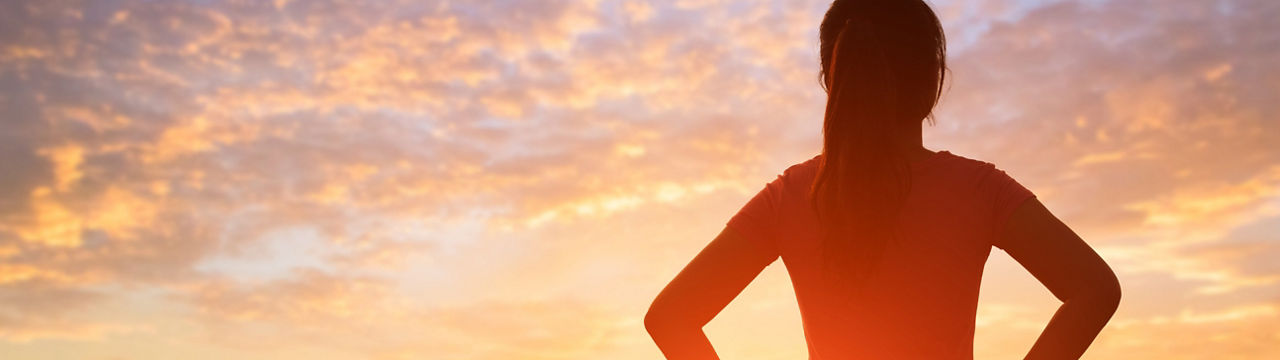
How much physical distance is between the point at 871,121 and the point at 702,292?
3.97 feet

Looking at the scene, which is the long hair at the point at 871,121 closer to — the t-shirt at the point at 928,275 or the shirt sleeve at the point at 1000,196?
the t-shirt at the point at 928,275

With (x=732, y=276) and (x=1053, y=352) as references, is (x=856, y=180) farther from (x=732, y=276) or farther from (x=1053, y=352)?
(x=1053, y=352)

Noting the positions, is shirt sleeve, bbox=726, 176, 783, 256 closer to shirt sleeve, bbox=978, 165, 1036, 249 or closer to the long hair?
the long hair

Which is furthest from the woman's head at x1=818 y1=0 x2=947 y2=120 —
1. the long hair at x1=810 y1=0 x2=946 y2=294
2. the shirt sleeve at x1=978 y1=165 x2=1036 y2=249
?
the shirt sleeve at x1=978 y1=165 x2=1036 y2=249

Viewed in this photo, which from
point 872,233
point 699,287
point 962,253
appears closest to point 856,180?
point 872,233

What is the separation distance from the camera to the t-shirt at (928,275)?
5.32 m

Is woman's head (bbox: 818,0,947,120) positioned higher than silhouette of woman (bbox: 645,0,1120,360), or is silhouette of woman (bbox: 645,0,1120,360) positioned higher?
woman's head (bbox: 818,0,947,120)

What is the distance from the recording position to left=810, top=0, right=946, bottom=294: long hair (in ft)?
17.6

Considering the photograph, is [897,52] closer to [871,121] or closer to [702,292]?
[871,121]

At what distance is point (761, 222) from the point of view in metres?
5.67

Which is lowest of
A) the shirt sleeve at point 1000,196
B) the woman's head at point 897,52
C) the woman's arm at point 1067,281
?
the woman's arm at point 1067,281

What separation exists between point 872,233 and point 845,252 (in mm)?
159

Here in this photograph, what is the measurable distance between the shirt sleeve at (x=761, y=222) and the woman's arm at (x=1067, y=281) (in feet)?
3.88

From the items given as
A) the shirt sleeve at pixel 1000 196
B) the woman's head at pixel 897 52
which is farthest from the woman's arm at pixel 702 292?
the shirt sleeve at pixel 1000 196
